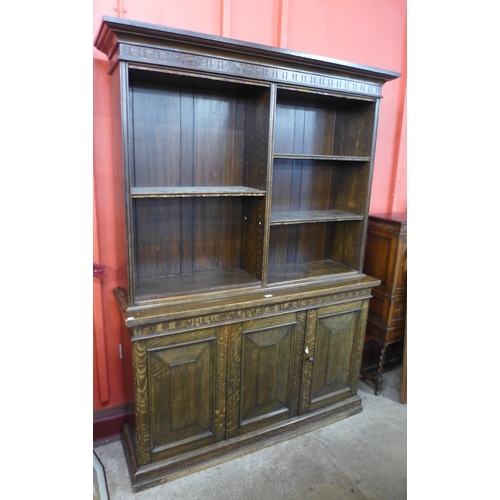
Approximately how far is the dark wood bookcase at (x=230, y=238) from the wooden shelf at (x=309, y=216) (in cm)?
2

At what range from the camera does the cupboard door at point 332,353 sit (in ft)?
7.52

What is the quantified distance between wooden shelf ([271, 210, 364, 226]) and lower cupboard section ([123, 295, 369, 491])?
541 millimetres

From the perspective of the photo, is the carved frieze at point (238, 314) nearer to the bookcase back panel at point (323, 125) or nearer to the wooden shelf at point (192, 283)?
the wooden shelf at point (192, 283)

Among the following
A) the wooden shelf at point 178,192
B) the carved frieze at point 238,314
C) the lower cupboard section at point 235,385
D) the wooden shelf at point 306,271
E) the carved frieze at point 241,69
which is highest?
the carved frieze at point 241,69

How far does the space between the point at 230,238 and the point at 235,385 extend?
881mm

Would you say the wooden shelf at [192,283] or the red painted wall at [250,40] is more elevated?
the red painted wall at [250,40]

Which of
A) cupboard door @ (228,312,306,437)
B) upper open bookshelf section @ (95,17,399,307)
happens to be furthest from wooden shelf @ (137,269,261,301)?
cupboard door @ (228,312,306,437)

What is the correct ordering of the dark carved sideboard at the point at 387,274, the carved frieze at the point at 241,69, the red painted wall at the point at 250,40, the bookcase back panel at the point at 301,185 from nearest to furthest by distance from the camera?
the carved frieze at the point at 241,69, the red painted wall at the point at 250,40, the bookcase back panel at the point at 301,185, the dark carved sideboard at the point at 387,274

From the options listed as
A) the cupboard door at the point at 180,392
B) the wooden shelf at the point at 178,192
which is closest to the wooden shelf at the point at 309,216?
the wooden shelf at the point at 178,192

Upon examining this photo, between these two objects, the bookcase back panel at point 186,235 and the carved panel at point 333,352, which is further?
the carved panel at point 333,352

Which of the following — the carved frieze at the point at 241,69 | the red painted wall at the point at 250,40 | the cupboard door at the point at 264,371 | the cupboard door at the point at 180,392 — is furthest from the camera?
the cupboard door at the point at 264,371

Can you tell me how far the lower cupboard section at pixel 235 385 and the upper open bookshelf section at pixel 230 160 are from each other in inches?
9.7

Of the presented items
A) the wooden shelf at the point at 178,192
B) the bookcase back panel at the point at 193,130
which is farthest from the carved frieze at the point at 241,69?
the wooden shelf at the point at 178,192

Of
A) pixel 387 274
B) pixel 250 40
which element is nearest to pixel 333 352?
pixel 387 274
